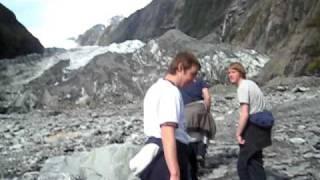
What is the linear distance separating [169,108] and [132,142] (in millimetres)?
10294

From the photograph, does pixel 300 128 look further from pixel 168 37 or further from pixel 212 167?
pixel 168 37

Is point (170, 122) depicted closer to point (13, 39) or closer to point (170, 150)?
point (170, 150)

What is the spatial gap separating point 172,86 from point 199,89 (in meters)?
3.21

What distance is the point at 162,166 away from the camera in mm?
5070

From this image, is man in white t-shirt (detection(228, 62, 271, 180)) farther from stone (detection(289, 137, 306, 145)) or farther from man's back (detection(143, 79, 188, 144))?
stone (detection(289, 137, 306, 145))

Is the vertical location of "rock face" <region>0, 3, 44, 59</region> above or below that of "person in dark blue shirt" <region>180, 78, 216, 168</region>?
above

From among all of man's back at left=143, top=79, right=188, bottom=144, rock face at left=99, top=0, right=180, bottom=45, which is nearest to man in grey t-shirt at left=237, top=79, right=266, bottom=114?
man's back at left=143, top=79, right=188, bottom=144

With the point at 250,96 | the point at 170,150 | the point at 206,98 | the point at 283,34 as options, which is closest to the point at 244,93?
the point at 250,96

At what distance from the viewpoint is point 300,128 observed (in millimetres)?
14328

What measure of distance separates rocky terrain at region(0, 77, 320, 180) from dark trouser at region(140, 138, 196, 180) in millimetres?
3480

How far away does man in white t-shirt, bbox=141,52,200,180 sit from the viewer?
4.86 m

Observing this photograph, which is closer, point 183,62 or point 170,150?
point 170,150

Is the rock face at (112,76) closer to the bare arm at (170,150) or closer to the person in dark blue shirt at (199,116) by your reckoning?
the person in dark blue shirt at (199,116)

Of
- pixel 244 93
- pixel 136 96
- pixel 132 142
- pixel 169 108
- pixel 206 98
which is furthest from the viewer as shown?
pixel 136 96
